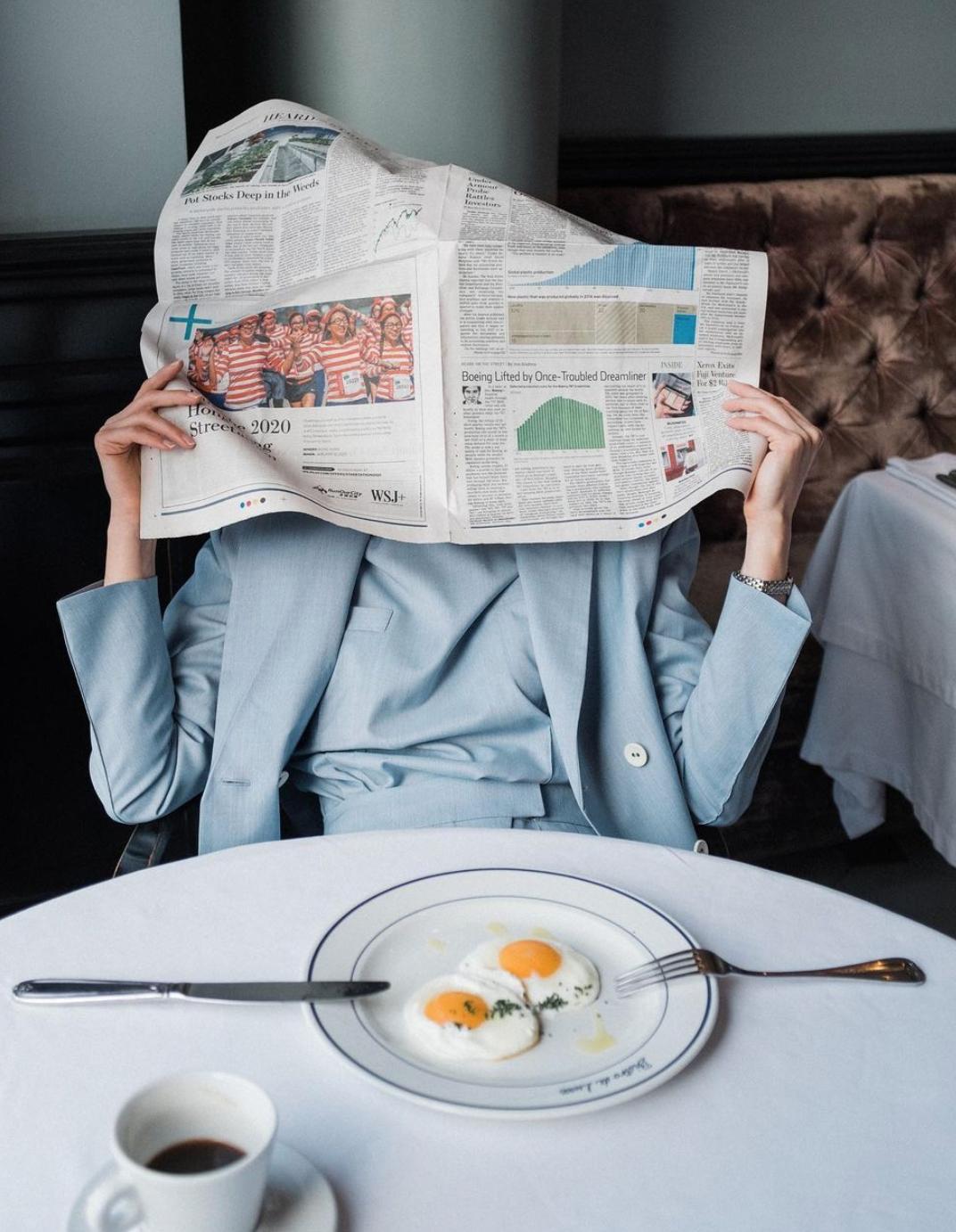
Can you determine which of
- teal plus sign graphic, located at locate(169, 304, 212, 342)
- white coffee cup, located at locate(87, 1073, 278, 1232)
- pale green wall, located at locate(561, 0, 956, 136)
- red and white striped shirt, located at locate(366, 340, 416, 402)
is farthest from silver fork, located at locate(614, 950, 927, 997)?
pale green wall, located at locate(561, 0, 956, 136)

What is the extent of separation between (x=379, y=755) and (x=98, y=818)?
0.88 metres

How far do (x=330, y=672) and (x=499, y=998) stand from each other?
1.65ft

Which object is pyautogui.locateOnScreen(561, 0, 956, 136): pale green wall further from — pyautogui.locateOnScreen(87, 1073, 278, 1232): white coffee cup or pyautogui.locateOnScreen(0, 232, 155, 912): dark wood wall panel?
pyautogui.locateOnScreen(87, 1073, 278, 1232): white coffee cup

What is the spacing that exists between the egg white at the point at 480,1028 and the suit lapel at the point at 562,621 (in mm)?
424

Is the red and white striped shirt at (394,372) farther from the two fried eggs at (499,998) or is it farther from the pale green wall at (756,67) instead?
the pale green wall at (756,67)

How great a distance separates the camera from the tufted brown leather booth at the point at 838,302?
2197mm

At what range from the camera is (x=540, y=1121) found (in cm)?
57

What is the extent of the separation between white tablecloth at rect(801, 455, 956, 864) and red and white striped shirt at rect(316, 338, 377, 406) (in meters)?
1.04

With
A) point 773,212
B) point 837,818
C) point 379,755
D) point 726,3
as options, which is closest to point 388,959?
point 379,755

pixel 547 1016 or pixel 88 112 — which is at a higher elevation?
pixel 88 112

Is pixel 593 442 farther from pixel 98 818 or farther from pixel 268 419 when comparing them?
pixel 98 818

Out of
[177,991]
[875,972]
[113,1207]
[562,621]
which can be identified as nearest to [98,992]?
[177,991]

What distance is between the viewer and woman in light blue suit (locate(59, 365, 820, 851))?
Result: 1.04 metres

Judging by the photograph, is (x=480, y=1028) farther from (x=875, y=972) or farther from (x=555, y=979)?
(x=875, y=972)
